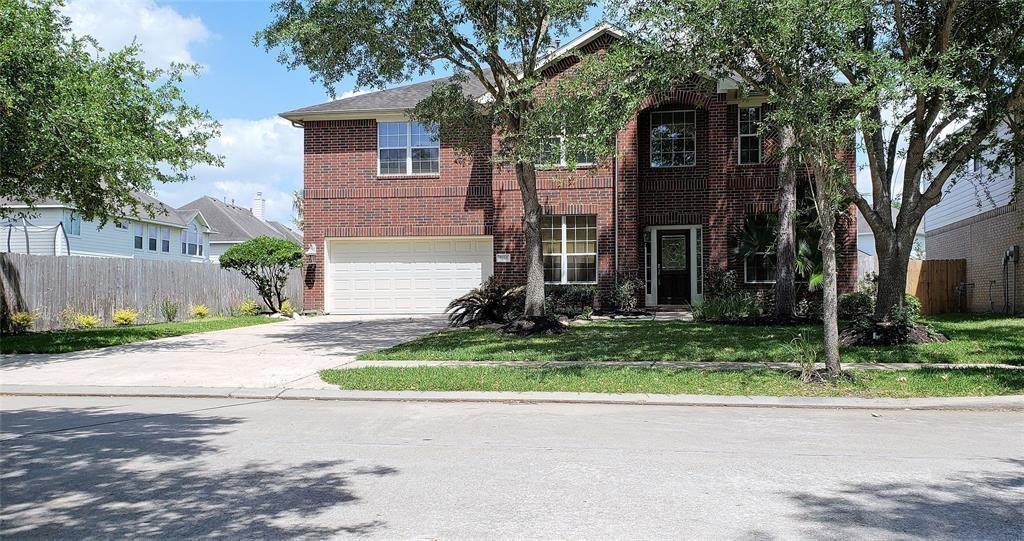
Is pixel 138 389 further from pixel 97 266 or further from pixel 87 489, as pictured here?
pixel 97 266

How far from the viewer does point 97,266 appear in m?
19.3

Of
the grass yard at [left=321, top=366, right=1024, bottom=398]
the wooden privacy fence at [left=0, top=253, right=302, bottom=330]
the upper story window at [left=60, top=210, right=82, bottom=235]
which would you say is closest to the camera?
the grass yard at [left=321, top=366, right=1024, bottom=398]

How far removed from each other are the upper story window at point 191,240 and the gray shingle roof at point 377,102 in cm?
2165

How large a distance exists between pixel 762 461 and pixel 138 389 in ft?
25.8

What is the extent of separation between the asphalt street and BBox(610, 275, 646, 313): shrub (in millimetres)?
11676

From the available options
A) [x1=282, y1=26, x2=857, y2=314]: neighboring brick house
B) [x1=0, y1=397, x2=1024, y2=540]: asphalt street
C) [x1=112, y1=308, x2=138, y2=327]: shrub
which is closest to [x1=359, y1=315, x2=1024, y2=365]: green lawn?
[x1=0, y1=397, x2=1024, y2=540]: asphalt street

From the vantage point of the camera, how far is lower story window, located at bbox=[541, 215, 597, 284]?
2116cm

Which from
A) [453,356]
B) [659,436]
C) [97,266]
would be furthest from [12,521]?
[97,266]

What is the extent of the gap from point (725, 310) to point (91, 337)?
1395 centimetres

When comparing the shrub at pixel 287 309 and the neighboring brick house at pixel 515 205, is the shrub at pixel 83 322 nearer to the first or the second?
the shrub at pixel 287 309

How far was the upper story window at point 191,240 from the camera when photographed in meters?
41.3

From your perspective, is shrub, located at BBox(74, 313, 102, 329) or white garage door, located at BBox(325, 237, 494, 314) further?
white garage door, located at BBox(325, 237, 494, 314)

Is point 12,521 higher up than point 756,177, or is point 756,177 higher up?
point 756,177

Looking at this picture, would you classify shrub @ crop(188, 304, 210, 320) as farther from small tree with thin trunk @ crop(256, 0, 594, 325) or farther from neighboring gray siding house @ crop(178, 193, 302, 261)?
neighboring gray siding house @ crop(178, 193, 302, 261)
